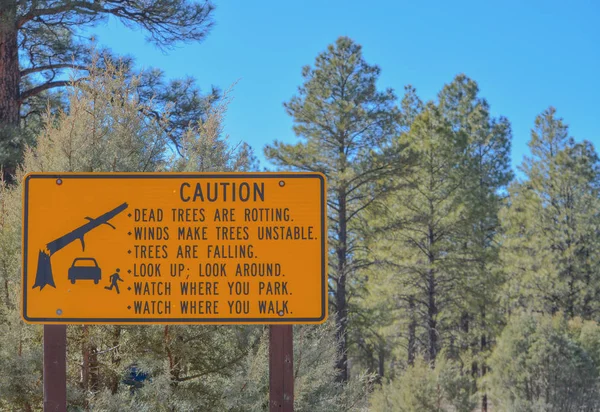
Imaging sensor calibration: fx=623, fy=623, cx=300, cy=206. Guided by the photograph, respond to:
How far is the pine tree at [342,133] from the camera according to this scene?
1731 cm

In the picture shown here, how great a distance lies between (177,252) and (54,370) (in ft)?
2.76

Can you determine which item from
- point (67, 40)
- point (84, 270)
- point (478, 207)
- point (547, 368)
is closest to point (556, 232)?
point (478, 207)

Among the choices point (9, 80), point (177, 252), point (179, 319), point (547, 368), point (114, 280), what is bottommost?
point (547, 368)

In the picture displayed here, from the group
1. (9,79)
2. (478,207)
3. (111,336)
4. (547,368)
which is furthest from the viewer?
(478,207)

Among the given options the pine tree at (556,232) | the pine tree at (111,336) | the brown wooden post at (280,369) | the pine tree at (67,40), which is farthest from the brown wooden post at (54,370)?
the pine tree at (556,232)

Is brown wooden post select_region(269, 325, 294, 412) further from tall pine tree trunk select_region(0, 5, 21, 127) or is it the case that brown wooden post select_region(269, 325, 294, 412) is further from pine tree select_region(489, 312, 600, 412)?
pine tree select_region(489, 312, 600, 412)

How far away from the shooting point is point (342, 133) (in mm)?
17562

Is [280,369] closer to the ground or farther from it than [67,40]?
closer to the ground

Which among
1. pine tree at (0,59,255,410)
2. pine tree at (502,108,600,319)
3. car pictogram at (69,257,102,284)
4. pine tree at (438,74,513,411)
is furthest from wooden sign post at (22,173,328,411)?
pine tree at (502,108,600,319)

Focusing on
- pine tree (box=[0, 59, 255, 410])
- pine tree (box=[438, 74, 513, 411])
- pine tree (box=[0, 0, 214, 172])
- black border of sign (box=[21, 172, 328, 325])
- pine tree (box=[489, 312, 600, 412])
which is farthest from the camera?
pine tree (box=[438, 74, 513, 411])

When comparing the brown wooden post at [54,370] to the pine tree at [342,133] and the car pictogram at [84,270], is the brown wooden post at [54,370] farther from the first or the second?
the pine tree at [342,133]

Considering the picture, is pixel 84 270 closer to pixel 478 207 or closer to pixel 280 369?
pixel 280 369

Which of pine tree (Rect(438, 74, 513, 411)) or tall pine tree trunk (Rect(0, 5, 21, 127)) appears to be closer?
tall pine tree trunk (Rect(0, 5, 21, 127))

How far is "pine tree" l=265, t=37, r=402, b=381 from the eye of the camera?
56.8 feet
